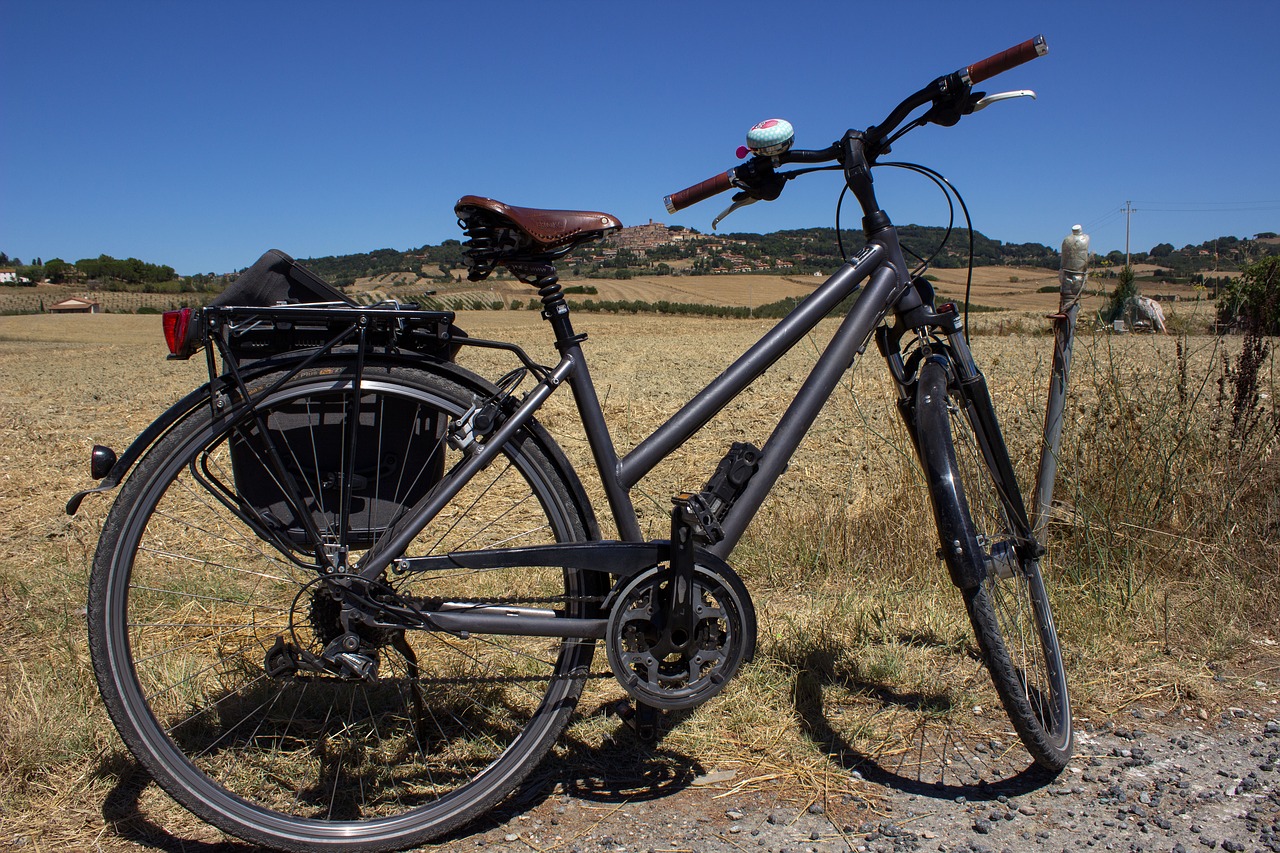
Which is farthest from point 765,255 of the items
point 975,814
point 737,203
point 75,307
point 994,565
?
point 75,307

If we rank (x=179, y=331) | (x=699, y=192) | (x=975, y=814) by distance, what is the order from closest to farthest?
1. (x=179, y=331)
2. (x=975, y=814)
3. (x=699, y=192)

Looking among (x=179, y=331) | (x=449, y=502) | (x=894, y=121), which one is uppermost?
(x=894, y=121)

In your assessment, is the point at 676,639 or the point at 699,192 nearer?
the point at 676,639

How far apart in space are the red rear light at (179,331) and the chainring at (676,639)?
1205 mm

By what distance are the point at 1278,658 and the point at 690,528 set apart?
8.04 feet

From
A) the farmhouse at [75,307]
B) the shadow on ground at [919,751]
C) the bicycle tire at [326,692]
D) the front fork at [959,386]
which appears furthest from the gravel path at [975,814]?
the farmhouse at [75,307]

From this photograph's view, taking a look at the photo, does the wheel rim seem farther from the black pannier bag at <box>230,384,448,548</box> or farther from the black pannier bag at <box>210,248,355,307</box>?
the black pannier bag at <box>210,248,355,307</box>

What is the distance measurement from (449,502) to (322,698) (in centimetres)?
96

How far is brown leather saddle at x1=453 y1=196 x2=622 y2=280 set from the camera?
7.41ft

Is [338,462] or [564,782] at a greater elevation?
[338,462]

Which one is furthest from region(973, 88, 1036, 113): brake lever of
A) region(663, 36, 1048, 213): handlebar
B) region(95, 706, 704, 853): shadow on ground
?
region(95, 706, 704, 853): shadow on ground

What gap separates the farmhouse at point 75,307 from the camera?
30406mm

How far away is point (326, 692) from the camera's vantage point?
9.69ft

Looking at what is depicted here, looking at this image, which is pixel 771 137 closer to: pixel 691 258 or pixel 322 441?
pixel 322 441
